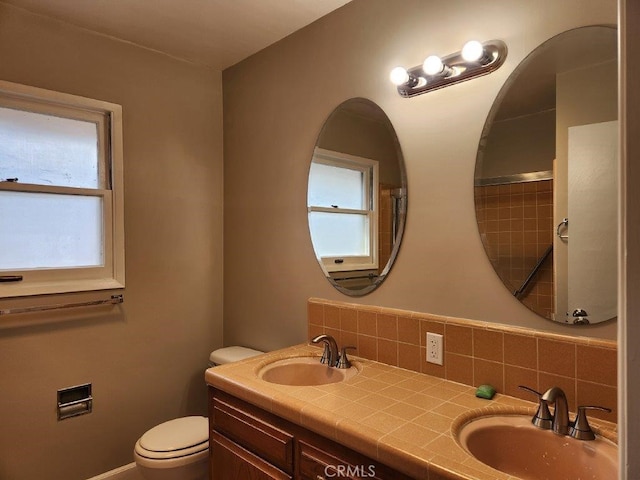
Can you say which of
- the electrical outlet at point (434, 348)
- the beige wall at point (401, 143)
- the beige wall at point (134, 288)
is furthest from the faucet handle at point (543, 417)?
the beige wall at point (134, 288)

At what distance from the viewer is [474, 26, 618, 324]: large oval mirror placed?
1.24 metres

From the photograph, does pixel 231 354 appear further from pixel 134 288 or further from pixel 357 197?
pixel 357 197

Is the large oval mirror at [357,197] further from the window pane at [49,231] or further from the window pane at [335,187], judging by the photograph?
the window pane at [49,231]

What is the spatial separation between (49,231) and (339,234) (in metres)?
1.47

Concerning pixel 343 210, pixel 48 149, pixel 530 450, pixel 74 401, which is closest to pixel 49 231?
pixel 48 149

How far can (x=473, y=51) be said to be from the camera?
1.45 m

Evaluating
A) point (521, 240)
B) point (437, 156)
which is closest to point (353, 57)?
point (437, 156)

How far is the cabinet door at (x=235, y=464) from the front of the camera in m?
1.48

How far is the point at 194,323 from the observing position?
2619mm

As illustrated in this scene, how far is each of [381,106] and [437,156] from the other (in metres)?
0.37

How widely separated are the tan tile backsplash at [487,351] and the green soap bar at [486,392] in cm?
4

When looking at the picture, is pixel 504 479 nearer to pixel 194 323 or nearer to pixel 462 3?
pixel 462 3

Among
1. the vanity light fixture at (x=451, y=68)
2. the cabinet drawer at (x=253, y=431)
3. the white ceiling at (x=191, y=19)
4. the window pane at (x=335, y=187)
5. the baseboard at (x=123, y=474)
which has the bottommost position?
the baseboard at (x=123, y=474)

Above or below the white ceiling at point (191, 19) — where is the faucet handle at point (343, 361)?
below
